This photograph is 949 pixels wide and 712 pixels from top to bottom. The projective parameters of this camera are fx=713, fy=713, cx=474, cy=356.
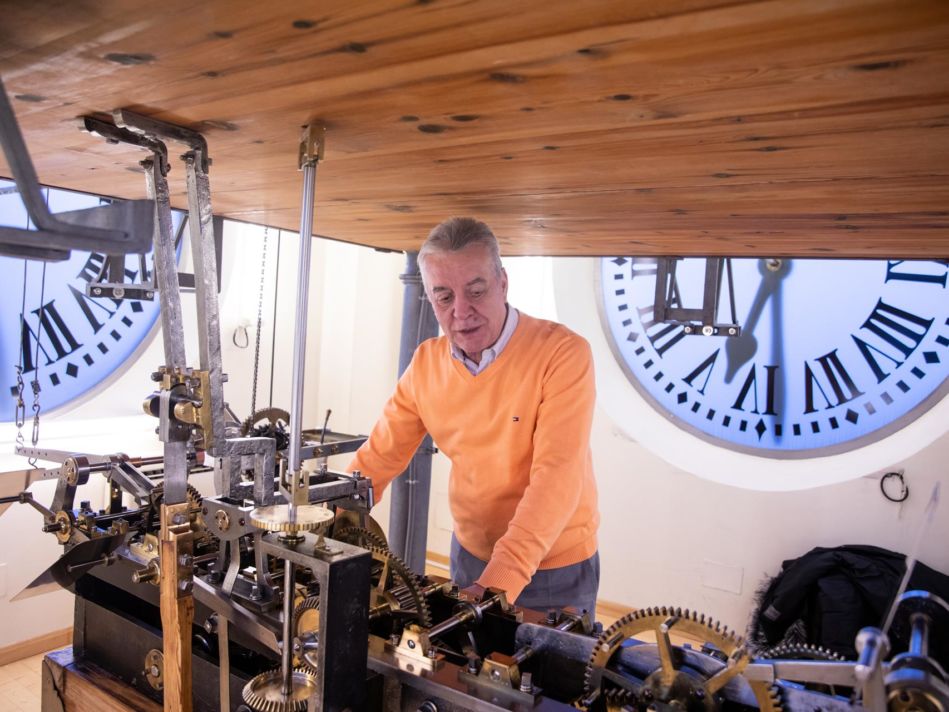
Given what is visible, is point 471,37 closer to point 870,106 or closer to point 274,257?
point 870,106

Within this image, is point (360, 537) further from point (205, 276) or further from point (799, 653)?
point (799, 653)

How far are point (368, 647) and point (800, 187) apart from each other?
98 cm

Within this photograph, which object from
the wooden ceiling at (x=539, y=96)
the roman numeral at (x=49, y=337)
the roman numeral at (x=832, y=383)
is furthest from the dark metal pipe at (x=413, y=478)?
the roman numeral at (x=832, y=383)

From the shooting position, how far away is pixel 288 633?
91 cm

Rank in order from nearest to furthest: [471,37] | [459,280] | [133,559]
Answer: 1. [471,37]
2. [133,559]
3. [459,280]

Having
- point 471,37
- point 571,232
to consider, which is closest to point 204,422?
point 471,37

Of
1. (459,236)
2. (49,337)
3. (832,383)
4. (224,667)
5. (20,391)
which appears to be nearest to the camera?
(224,667)

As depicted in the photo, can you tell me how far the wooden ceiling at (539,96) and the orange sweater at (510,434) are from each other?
49 cm

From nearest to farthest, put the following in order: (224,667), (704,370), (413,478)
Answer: (224,667)
(413,478)
(704,370)

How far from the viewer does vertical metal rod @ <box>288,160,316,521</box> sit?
3.12 feet

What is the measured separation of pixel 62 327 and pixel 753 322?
3.32 meters

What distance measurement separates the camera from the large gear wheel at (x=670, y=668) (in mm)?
797

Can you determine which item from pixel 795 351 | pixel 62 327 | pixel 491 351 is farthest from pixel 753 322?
pixel 62 327

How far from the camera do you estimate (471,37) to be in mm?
673
